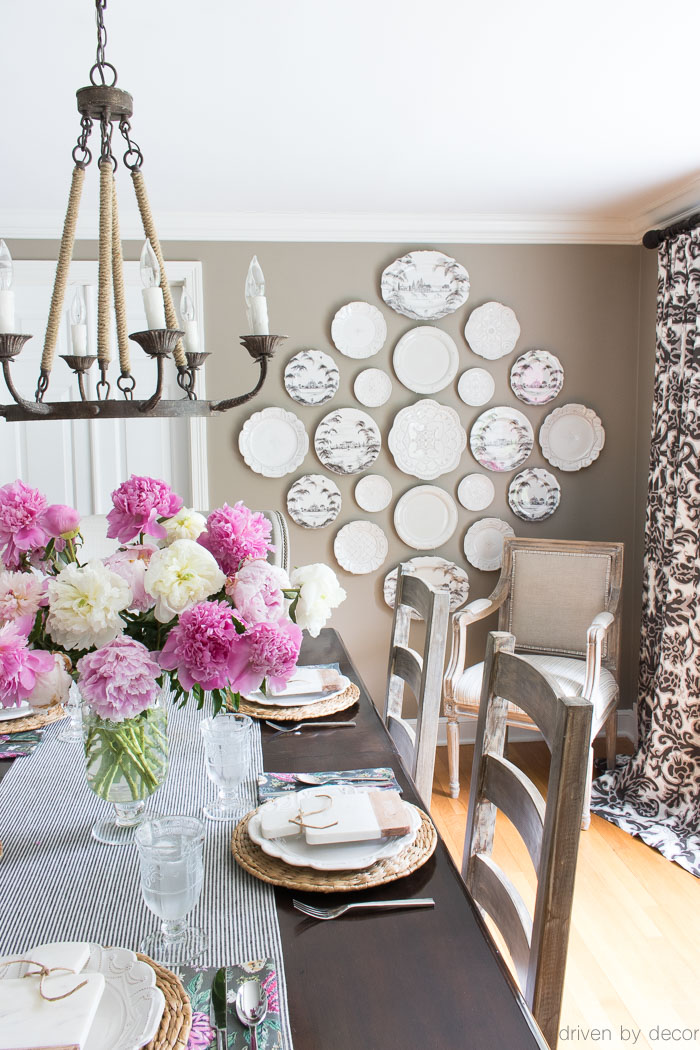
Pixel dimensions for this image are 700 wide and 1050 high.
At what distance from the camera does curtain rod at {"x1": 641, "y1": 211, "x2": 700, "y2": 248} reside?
3.11 metres

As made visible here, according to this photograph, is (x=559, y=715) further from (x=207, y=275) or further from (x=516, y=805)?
(x=207, y=275)

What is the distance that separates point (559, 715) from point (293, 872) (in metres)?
0.45

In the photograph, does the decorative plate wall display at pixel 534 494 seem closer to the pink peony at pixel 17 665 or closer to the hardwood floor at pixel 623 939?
the hardwood floor at pixel 623 939

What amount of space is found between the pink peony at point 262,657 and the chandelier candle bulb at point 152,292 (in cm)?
54

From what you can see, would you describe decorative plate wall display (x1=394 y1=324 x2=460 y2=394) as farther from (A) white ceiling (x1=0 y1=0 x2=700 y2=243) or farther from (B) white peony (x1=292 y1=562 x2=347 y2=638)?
(B) white peony (x1=292 y1=562 x2=347 y2=638)

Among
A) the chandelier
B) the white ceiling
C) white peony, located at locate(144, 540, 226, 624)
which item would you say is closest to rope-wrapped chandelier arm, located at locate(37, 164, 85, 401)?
the chandelier

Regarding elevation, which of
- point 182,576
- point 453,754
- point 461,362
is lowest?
point 453,754

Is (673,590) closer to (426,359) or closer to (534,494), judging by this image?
(534,494)

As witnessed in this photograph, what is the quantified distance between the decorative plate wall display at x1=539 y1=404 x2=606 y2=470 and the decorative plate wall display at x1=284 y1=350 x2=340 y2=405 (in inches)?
39.9

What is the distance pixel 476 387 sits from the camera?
373 centimetres

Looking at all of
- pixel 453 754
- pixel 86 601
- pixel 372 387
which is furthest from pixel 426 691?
pixel 372 387

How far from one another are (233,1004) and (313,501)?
2840 millimetres

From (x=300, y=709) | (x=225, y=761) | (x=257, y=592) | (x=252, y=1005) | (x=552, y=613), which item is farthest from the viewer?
(x=552, y=613)

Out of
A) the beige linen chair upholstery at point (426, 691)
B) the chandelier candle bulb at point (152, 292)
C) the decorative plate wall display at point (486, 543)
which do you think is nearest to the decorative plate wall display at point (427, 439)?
the decorative plate wall display at point (486, 543)
